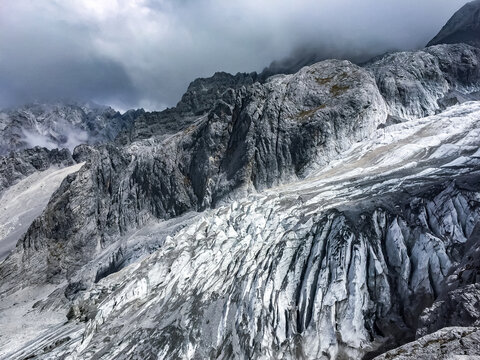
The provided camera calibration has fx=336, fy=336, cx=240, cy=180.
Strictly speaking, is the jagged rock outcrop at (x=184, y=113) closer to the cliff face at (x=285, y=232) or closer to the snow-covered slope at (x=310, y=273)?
the cliff face at (x=285, y=232)

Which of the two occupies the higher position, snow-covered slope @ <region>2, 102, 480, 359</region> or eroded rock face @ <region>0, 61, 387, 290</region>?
eroded rock face @ <region>0, 61, 387, 290</region>

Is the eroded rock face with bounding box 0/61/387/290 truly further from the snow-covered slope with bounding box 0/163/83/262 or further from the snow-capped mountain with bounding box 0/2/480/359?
the snow-covered slope with bounding box 0/163/83/262

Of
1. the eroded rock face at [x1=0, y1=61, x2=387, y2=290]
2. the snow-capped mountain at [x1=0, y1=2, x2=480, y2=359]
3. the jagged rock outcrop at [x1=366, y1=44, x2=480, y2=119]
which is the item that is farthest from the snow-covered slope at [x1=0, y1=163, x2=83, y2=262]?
the jagged rock outcrop at [x1=366, y1=44, x2=480, y2=119]

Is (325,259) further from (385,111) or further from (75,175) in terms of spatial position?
(75,175)

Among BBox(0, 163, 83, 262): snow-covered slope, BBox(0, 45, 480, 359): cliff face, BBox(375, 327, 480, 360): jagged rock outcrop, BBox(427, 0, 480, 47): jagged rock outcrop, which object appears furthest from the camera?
BBox(0, 163, 83, 262): snow-covered slope

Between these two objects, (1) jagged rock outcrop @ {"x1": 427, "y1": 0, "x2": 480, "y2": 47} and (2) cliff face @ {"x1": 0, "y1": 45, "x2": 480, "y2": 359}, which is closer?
(2) cliff face @ {"x1": 0, "y1": 45, "x2": 480, "y2": 359}

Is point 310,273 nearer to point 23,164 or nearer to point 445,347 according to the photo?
point 445,347

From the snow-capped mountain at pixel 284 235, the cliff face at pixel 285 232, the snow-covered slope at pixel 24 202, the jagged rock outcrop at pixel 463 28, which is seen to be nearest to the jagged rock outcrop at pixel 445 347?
the snow-capped mountain at pixel 284 235

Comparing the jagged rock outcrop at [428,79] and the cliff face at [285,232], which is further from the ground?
the jagged rock outcrop at [428,79]
